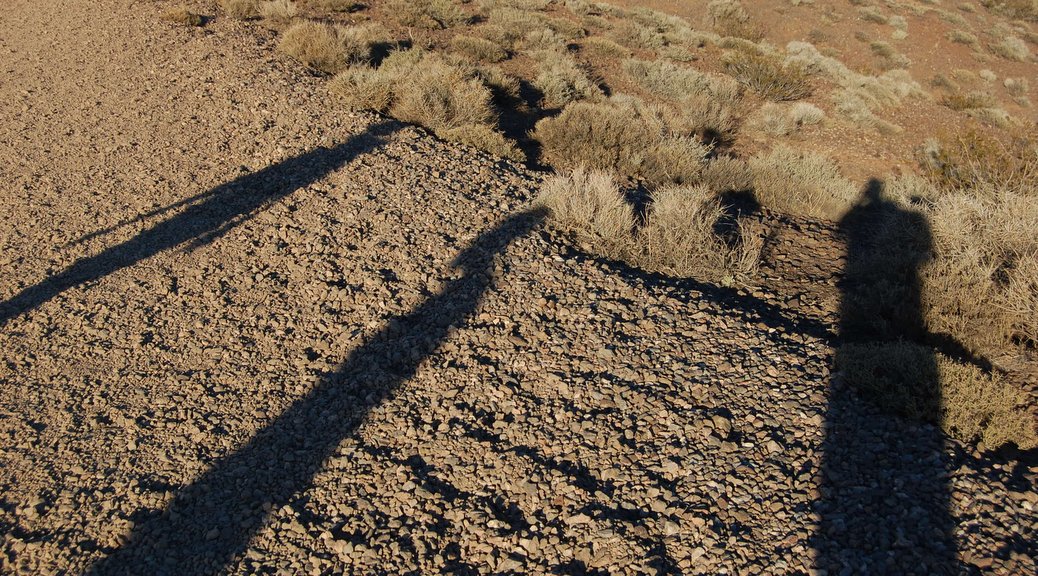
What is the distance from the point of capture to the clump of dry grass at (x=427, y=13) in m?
15.9

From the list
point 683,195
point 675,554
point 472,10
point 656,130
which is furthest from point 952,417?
point 472,10

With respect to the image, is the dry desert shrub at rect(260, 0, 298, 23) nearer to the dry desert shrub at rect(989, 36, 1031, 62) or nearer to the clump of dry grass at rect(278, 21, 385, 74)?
the clump of dry grass at rect(278, 21, 385, 74)

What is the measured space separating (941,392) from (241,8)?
14155mm

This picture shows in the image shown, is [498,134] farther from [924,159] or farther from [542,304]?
[924,159]

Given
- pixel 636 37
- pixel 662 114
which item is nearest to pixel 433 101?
pixel 662 114

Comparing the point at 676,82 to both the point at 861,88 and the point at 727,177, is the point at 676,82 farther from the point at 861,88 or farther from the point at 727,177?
the point at 861,88

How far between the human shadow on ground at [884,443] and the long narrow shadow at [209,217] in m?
6.18

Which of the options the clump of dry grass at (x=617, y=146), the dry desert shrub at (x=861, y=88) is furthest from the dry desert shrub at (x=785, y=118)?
the clump of dry grass at (x=617, y=146)

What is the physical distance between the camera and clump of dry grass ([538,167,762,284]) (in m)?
6.66

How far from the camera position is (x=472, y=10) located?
18391 mm

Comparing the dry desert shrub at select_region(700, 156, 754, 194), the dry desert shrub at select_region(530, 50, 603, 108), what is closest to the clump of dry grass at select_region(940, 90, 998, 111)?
the dry desert shrub at select_region(530, 50, 603, 108)

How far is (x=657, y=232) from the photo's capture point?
22.7ft

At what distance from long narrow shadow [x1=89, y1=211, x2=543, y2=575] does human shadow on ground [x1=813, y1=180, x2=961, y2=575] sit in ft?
10.1

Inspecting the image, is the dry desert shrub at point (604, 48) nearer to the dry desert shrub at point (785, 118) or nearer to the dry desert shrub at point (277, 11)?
the dry desert shrub at point (785, 118)
